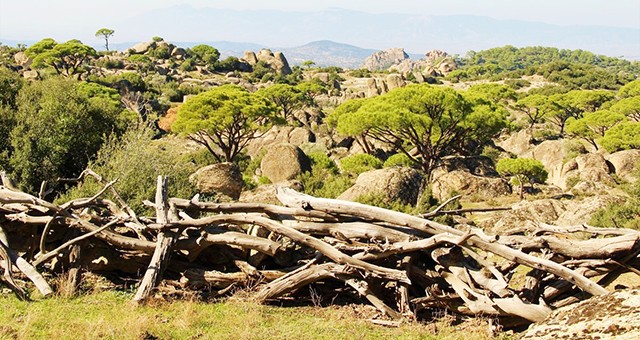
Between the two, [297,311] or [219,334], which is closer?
[219,334]

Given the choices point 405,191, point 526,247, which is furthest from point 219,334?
point 405,191

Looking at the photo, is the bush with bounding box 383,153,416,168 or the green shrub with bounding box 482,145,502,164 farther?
the green shrub with bounding box 482,145,502,164

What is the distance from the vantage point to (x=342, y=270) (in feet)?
23.3

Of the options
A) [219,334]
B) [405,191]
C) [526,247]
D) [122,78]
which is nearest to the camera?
[219,334]

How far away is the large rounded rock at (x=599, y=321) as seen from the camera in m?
4.44

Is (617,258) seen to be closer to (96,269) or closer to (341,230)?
(341,230)

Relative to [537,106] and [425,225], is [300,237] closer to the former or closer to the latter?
[425,225]

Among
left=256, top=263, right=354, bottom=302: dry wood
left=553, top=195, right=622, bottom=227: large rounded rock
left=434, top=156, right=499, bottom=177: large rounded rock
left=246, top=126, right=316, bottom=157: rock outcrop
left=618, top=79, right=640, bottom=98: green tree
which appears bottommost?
left=246, top=126, right=316, bottom=157: rock outcrop

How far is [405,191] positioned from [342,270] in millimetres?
13621

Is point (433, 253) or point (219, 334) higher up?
point (433, 253)

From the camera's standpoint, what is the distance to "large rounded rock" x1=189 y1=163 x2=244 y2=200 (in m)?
23.6

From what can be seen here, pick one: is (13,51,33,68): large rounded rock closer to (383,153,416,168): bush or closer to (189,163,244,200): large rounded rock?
(383,153,416,168): bush

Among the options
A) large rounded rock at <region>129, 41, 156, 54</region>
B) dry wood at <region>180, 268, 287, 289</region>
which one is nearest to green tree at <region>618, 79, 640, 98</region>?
dry wood at <region>180, 268, 287, 289</region>

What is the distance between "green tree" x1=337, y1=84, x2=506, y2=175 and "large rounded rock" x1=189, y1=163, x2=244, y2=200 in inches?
476
